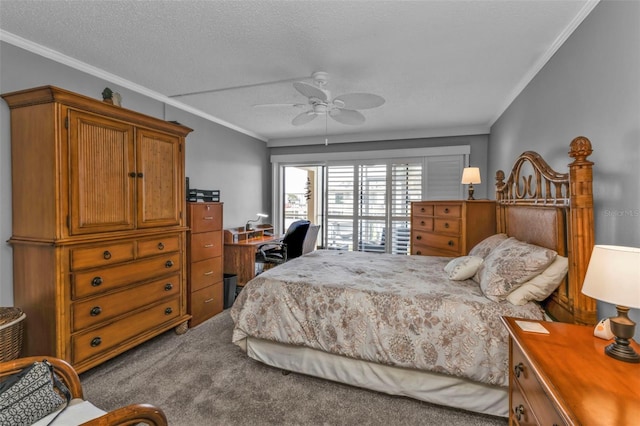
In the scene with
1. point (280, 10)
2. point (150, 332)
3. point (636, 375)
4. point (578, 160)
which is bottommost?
point (150, 332)

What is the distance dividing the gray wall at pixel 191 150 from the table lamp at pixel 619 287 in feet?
10.5

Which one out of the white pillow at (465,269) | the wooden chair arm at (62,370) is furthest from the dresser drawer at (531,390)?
the wooden chair arm at (62,370)

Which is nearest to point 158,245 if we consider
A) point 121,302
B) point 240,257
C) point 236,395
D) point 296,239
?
point 121,302

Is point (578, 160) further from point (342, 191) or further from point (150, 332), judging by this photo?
point (342, 191)

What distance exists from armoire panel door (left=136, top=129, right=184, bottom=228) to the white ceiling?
26.2 inches

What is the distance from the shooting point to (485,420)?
176 cm

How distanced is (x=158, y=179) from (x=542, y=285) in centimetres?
306

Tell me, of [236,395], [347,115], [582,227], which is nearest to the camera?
[582,227]

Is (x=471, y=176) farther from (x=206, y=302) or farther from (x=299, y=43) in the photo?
(x=206, y=302)

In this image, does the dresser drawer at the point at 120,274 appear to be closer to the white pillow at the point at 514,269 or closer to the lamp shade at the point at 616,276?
the white pillow at the point at 514,269

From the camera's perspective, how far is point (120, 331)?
7.59ft

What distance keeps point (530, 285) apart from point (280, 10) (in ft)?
7.51

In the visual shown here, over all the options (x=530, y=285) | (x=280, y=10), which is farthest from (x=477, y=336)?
(x=280, y=10)

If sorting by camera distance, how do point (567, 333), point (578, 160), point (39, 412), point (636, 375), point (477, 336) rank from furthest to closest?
point (477, 336) < point (578, 160) < point (567, 333) < point (39, 412) < point (636, 375)
